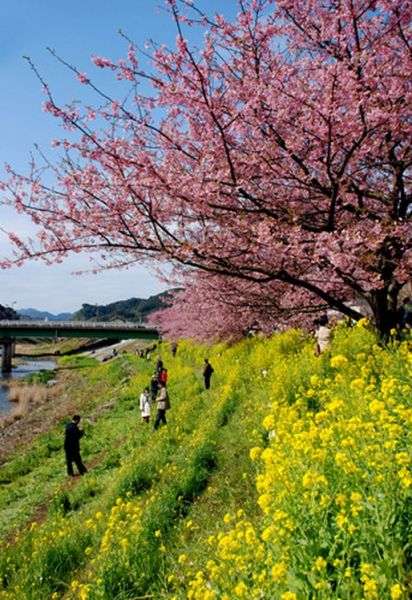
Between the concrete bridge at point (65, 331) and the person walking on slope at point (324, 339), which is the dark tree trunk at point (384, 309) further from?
the concrete bridge at point (65, 331)

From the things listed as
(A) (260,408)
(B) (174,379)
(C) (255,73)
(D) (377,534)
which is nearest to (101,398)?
(B) (174,379)

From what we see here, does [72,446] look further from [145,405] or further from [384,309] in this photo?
[384,309]

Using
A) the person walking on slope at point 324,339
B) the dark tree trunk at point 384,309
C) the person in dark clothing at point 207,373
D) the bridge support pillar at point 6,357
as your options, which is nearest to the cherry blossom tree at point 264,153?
the dark tree trunk at point 384,309

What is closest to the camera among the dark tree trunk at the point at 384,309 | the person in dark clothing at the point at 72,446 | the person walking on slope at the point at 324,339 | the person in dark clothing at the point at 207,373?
the dark tree trunk at the point at 384,309

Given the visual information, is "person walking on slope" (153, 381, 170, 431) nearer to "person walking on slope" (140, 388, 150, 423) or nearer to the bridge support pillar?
"person walking on slope" (140, 388, 150, 423)

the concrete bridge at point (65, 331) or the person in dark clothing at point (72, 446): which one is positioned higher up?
the concrete bridge at point (65, 331)

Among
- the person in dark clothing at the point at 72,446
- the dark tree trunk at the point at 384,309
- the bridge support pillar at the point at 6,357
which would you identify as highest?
the dark tree trunk at the point at 384,309

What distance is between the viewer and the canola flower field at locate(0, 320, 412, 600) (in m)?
2.79

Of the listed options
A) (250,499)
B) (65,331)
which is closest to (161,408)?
(250,499)

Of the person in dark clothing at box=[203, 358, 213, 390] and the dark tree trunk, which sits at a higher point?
the dark tree trunk

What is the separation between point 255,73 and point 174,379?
21.4 meters

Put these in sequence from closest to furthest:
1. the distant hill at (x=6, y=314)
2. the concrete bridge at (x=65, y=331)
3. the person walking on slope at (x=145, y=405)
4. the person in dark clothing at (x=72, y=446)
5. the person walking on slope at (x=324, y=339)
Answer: the person walking on slope at (x=324, y=339)
the person in dark clothing at (x=72, y=446)
the person walking on slope at (x=145, y=405)
the concrete bridge at (x=65, y=331)
the distant hill at (x=6, y=314)

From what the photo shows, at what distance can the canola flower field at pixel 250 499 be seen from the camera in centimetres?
279

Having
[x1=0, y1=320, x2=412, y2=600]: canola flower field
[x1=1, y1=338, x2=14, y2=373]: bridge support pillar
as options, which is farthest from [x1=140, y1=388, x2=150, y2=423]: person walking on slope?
[x1=1, y1=338, x2=14, y2=373]: bridge support pillar
